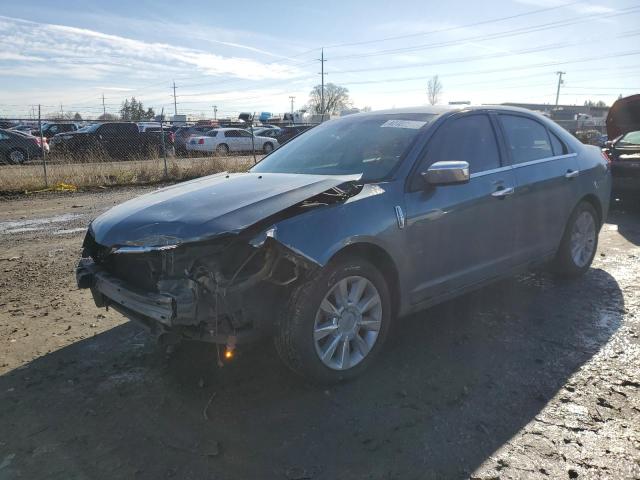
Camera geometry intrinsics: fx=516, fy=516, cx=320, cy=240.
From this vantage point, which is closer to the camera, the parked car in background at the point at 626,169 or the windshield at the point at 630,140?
the parked car in background at the point at 626,169

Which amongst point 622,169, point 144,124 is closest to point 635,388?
point 622,169

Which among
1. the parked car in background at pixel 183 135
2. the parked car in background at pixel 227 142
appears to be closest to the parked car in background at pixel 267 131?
the parked car in background at pixel 227 142

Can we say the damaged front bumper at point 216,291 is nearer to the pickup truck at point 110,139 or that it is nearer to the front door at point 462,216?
the front door at point 462,216

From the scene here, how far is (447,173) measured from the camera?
3.43 metres

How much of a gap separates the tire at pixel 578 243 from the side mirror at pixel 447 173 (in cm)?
214

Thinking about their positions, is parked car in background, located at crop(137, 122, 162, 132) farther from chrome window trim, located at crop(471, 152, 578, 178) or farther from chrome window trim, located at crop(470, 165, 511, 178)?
chrome window trim, located at crop(470, 165, 511, 178)

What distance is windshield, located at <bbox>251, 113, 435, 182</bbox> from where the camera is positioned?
3756 millimetres

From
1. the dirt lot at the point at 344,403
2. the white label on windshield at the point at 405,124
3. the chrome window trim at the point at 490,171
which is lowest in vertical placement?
the dirt lot at the point at 344,403

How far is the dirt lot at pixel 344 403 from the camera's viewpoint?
2529 mm

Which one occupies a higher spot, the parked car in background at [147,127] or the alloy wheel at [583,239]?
the parked car in background at [147,127]

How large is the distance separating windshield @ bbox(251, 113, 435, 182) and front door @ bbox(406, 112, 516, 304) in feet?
0.73

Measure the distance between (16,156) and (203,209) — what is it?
19382mm

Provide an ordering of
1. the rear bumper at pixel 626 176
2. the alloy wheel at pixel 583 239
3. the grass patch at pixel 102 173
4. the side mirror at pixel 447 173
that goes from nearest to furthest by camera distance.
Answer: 1. the side mirror at pixel 447 173
2. the alloy wheel at pixel 583 239
3. the rear bumper at pixel 626 176
4. the grass patch at pixel 102 173

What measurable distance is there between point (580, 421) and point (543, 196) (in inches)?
90.5
